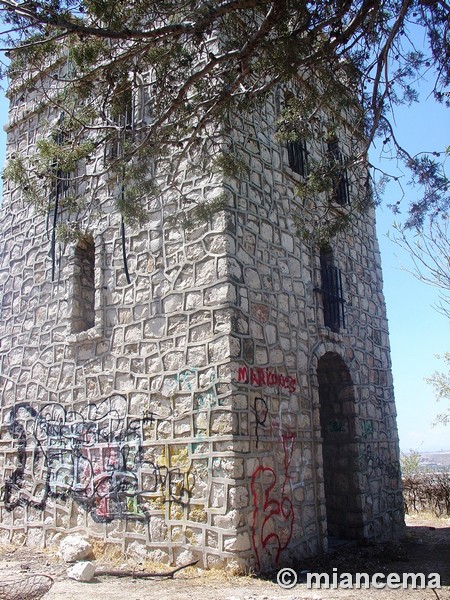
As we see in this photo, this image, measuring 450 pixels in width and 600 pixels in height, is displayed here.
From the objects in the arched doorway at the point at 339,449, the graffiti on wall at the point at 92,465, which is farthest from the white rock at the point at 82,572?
the arched doorway at the point at 339,449

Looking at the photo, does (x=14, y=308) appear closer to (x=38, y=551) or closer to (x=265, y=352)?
(x=38, y=551)

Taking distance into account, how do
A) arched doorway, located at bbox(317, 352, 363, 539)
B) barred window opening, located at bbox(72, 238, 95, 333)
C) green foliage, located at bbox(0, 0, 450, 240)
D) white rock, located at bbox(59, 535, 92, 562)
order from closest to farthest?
green foliage, located at bbox(0, 0, 450, 240)
white rock, located at bbox(59, 535, 92, 562)
barred window opening, located at bbox(72, 238, 95, 333)
arched doorway, located at bbox(317, 352, 363, 539)

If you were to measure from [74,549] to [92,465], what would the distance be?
105 centimetres

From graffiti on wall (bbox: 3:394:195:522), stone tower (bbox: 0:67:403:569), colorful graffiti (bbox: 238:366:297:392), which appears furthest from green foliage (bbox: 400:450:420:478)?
graffiti on wall (bbox: 3:394:195:522)

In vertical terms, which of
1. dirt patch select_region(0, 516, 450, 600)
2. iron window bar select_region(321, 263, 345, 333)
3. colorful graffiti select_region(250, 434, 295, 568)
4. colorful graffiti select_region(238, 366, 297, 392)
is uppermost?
iron window bar select_region(321, 263, 345, 333)

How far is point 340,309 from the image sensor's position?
929cm

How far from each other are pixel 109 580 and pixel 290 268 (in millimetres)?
4501

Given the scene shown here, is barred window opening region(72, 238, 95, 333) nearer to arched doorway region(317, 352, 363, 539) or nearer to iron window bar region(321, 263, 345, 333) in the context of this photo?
iron window bar region(321, 263, 345, 333)

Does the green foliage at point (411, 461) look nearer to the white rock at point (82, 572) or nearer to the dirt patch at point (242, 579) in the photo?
the dirt patch at point (242, 579)

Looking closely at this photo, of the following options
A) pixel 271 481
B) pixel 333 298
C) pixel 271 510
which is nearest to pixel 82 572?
pixel 271 510

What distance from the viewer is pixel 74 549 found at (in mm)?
6918

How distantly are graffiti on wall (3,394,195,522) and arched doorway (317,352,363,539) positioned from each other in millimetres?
3390

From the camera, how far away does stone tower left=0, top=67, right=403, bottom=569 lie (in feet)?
21.7

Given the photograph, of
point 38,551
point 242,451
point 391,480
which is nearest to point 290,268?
point 242,451
